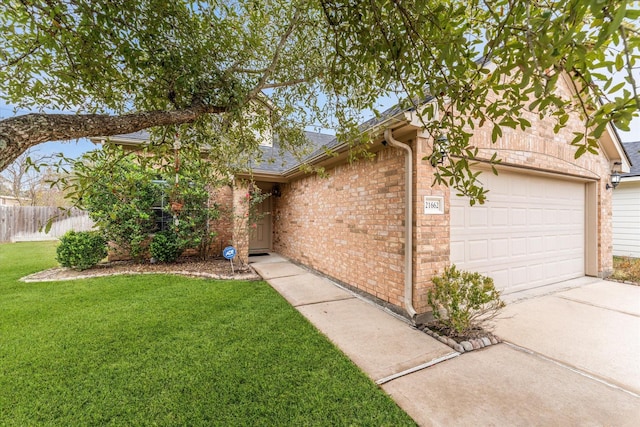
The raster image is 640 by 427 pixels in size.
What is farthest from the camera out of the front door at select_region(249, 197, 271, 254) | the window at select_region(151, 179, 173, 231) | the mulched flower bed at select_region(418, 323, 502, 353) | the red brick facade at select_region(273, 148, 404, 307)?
the front door at select_region(249, 197, 271, 254)

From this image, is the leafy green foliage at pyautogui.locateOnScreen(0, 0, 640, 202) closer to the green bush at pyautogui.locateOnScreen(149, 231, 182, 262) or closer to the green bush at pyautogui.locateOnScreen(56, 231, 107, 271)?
the green bush at pyautogui.locateOnScreen(149, 231, 182, 262)

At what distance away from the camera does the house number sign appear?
3809mm

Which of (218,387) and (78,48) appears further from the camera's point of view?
(218,387)

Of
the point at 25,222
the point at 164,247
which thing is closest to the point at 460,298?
the point at 164,247

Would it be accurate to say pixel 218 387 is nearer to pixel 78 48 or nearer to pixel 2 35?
pixel 78 48

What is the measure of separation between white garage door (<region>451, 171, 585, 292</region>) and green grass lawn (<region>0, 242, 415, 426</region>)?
283 cm

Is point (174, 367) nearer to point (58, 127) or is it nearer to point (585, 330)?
point (58, 127)

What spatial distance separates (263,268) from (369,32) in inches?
251

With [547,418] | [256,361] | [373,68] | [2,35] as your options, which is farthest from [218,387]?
[2,35]

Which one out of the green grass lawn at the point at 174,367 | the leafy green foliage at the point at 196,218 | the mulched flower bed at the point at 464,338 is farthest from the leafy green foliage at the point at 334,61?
the leafy green foliage at the point at 196,218

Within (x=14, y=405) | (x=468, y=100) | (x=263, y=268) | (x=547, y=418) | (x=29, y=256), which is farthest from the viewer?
(x=29, y=256)

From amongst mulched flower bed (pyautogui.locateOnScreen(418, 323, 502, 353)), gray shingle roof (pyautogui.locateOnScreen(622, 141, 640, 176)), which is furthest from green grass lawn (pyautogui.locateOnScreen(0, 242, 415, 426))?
gray shingle roof (pyautogui.locateOnScreen(622, 141, 640, 176))

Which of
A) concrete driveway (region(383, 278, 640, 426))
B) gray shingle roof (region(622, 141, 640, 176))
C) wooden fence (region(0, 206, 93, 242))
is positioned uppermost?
gray shingle roof (region(622, 141, 640, 176))

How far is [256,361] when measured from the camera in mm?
2793
